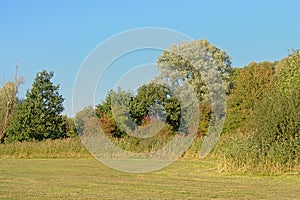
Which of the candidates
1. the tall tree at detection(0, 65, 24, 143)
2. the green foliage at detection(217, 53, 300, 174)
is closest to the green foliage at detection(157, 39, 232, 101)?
the green foliage at detection(217, 53, 300, 174)

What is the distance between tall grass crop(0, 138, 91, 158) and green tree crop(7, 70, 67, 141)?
756cm

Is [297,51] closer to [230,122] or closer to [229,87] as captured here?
[230,122]

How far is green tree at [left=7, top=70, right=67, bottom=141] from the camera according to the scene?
1449 inches

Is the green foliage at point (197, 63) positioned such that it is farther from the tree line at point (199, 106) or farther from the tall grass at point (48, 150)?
the tall grass at point (48, 150)

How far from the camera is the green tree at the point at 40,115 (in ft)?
121

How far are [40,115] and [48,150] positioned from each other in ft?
31.7

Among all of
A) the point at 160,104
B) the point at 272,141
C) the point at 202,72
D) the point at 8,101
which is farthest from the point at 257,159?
the point at 8,101

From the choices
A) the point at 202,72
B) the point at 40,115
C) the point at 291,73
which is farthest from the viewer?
the point at 202,72

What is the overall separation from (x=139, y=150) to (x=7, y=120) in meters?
20.9

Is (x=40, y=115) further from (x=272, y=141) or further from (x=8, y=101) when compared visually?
(x=272, y=141)

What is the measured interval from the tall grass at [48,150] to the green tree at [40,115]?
24.8 ft

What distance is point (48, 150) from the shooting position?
1107 inches

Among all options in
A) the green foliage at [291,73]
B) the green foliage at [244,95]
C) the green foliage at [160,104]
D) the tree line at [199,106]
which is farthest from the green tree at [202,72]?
the green foliage at [291,73]

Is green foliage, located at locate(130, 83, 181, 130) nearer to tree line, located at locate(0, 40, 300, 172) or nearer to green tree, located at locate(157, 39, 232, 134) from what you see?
tree line, located at locate(0, 40, 300, 172)
